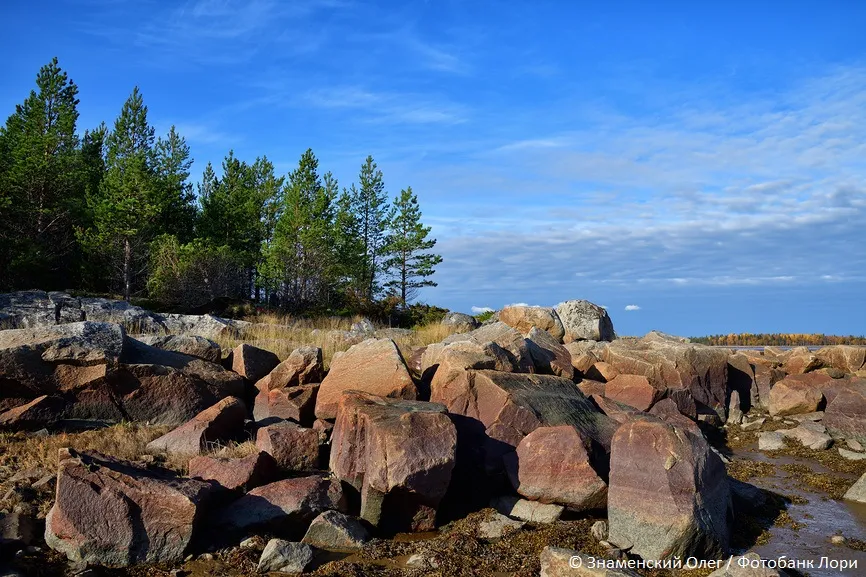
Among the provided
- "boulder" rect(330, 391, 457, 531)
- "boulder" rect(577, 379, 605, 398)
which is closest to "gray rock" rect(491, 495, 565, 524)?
"boulder" rect(330, 391, 457, 531)

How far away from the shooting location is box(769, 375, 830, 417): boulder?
17516 mm

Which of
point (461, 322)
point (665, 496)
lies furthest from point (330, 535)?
point (461, 322)

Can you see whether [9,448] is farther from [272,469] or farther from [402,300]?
[402,300]

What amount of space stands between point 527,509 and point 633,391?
7.34 meters

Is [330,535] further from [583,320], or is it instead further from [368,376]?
[583,320]

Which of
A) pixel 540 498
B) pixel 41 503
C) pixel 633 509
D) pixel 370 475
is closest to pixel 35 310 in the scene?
pixel 41 503

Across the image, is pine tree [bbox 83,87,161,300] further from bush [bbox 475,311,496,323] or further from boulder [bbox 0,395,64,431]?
boulder [bbox 0,395,64,431]

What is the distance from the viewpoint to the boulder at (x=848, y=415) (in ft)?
48.7

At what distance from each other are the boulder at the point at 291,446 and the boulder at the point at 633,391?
7.78 meters

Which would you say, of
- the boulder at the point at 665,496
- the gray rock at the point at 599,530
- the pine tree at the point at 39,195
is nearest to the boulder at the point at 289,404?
the gray rock at the point at 599,530

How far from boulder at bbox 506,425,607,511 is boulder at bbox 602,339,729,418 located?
8.51 m

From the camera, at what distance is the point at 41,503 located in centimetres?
780

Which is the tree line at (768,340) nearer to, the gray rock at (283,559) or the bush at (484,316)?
the bush at (484,316)

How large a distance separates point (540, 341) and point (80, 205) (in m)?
29.5
